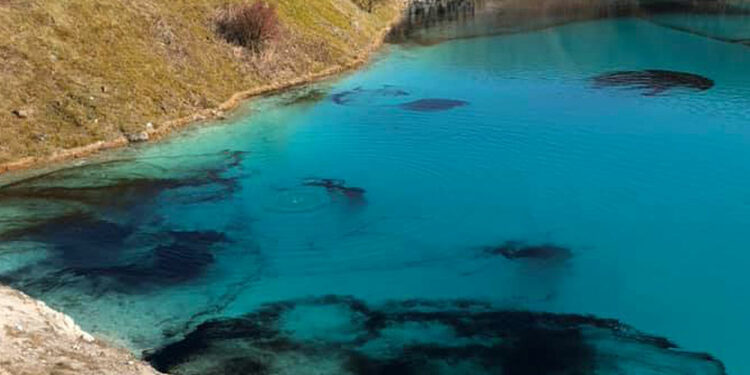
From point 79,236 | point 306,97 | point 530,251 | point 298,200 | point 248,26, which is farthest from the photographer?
point 248,26

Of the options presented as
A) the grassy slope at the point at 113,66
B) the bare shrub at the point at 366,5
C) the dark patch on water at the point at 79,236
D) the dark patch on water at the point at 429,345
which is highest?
the bare shrub at the point at 366,5

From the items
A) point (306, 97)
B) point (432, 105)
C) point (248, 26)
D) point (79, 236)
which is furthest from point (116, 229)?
point (248, 26)

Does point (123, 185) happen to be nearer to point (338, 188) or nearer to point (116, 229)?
point (116, 229)

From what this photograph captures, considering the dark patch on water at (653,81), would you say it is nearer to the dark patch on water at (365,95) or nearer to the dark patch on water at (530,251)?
the dark patch on water at (365,95)

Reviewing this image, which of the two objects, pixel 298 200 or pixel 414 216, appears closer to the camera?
pixel 414 216

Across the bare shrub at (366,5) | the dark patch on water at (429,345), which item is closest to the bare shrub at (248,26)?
the bare shrub at (366,5)

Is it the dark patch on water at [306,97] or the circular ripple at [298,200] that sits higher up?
the dark patch on water at [306,97]
